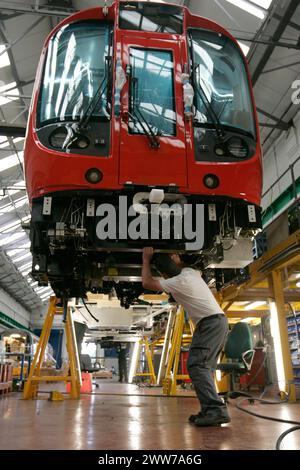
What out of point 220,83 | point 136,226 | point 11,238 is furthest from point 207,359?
point 11,238

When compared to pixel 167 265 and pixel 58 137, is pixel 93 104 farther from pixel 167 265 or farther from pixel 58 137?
pixel 167 265

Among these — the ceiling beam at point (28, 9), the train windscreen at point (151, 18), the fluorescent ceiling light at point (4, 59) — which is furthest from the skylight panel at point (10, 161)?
the train windscreen at point (151, 18)

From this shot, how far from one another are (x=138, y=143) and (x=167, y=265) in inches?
37.3

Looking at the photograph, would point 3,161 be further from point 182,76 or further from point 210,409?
point 210,409

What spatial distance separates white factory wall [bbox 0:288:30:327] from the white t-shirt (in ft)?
68.8

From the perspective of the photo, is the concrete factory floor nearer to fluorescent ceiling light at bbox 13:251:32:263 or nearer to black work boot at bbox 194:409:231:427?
black work boot at bbox 194:409:231:427

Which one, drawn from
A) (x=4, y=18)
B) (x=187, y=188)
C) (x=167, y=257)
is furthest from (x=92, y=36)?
(x=4, y=18)

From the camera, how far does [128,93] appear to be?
3.17 meters

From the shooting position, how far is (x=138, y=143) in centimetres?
295

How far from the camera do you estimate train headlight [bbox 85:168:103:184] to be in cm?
282

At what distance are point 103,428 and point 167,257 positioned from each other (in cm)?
127

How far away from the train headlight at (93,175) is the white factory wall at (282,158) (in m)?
7.79

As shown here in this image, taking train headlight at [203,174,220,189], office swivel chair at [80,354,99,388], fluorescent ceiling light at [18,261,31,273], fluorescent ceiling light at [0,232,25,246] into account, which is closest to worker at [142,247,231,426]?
train headlight at [203,174,220,189]

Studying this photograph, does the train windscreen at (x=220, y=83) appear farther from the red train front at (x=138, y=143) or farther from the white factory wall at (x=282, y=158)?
the white factory wall at (x=282, y=158)
